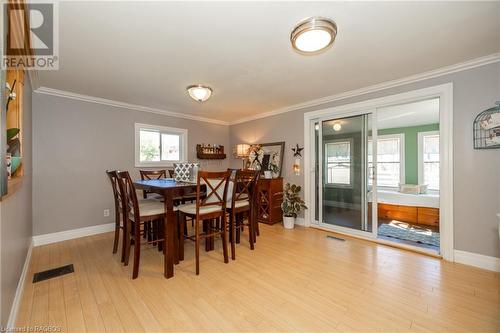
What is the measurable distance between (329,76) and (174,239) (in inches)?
107

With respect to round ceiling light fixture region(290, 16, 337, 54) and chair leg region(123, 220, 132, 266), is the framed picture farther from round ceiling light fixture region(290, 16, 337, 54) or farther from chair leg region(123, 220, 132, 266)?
chair leg region(123, 220, 132, 266)

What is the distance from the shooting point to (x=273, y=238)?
11.0 ft

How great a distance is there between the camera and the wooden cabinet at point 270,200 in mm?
4055

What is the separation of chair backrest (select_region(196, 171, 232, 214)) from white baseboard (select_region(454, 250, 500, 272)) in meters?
2.77

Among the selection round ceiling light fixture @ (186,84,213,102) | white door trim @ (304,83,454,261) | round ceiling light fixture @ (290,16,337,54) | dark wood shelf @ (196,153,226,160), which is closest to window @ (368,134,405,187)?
white door trim @ (304,83,454,261)

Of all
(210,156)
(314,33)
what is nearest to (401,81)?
(314,33)

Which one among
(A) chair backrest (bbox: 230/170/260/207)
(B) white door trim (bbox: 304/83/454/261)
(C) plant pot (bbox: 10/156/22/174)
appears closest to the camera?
(C) plant pot (bbox: 10/156/22/174)

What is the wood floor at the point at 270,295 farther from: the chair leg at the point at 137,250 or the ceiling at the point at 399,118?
the ceiling at the point at 399,118

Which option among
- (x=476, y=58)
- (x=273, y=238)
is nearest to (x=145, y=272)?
(x=273, y=238)

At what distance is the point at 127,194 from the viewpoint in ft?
7.50

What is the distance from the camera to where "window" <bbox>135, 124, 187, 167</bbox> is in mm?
4082

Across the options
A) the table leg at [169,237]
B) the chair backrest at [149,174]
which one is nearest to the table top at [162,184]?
the table leg at [169,237]

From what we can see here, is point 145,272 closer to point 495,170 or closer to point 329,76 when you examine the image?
point 329,76

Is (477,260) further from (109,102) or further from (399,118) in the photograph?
(109,102)
